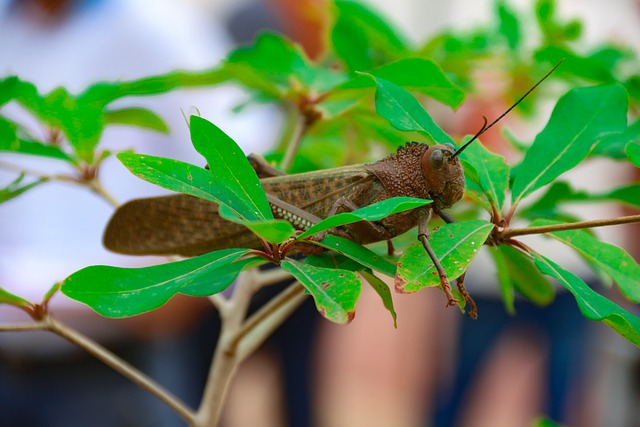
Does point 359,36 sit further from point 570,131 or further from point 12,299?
point 12,299

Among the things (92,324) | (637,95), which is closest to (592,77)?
(637,95)

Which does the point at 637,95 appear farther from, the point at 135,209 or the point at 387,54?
the point at 135,209

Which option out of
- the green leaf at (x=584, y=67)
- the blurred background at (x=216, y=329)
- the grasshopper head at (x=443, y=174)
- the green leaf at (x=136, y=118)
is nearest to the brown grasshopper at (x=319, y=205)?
the grasshopper head at (x=443, y=174)

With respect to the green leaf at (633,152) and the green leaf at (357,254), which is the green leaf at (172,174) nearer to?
the green leaf at (357,254)

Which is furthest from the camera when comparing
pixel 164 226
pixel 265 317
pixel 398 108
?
pixel 164 226

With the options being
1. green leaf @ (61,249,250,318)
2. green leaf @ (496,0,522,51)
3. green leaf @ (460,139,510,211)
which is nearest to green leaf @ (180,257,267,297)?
green leaf @ (61,249,250,318)

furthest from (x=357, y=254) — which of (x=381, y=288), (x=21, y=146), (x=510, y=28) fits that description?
(x=510, y=28)

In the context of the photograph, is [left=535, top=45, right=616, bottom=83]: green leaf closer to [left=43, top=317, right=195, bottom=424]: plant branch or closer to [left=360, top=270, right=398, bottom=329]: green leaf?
[left=360, top=270, right=398, bottom=329]: green leaf
